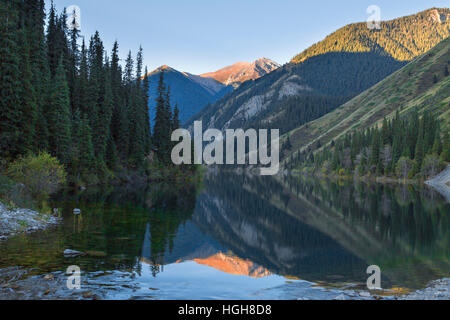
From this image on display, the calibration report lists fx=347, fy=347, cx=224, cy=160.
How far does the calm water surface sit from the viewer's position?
14.4 m

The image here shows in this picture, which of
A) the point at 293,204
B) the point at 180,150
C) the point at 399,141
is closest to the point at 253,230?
the point at 293,204

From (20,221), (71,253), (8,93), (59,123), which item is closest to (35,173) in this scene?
(8,93)

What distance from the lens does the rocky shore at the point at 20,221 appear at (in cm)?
2152

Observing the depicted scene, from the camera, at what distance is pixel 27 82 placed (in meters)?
43.8

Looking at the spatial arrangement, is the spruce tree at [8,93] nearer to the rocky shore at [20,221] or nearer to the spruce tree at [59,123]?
the spruce tree at [59,123]

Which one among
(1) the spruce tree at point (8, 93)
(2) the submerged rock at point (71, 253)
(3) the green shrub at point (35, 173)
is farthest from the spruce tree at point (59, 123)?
(2) the submerged rock at point (71, 253)

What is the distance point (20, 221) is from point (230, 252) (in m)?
14.3

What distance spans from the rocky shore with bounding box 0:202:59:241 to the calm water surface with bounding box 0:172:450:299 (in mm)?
1104

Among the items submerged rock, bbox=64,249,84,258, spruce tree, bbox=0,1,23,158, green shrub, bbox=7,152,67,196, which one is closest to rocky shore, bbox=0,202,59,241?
submerged rock, bbox=64,249,84,258

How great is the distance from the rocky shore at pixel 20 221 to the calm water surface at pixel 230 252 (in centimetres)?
110

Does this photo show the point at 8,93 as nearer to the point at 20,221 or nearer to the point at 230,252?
the point at 20,221

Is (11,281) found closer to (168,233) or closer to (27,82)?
(168,233)

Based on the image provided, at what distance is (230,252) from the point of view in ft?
76.2

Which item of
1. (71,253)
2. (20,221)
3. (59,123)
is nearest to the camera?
(71,253)
